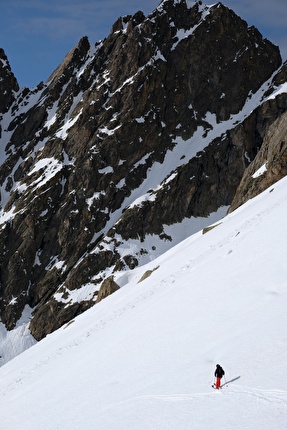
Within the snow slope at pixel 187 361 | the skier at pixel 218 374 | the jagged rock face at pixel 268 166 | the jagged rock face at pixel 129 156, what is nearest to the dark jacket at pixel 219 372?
the skier at pixel 218 374

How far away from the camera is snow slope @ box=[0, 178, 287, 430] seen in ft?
38.1

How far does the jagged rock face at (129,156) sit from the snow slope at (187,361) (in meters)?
49.0

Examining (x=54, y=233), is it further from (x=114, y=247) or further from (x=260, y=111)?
(x=260, y=111)

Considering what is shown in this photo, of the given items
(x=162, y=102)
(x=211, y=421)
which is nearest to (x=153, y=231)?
(x=162, y=102)

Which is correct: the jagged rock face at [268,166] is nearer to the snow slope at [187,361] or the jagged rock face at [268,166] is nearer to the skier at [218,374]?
the snow slope at [187,361]

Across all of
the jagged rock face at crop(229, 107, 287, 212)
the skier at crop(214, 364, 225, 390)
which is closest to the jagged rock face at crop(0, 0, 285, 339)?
the jagged rock face at crop(229, 107, 287, 212)

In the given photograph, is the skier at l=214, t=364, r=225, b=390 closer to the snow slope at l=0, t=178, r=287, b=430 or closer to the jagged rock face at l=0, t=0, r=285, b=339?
the snow slope at l=0, t=178, r=287, b=430

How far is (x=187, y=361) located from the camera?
14500 millimetres

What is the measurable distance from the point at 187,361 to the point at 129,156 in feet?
251

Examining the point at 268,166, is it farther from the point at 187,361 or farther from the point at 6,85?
the point at 6,85

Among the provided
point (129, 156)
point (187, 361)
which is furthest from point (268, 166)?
point (129, 156)

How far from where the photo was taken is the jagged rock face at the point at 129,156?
3098 inches

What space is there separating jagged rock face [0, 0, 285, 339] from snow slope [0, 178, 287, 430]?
48989mm

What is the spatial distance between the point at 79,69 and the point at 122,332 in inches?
4179
